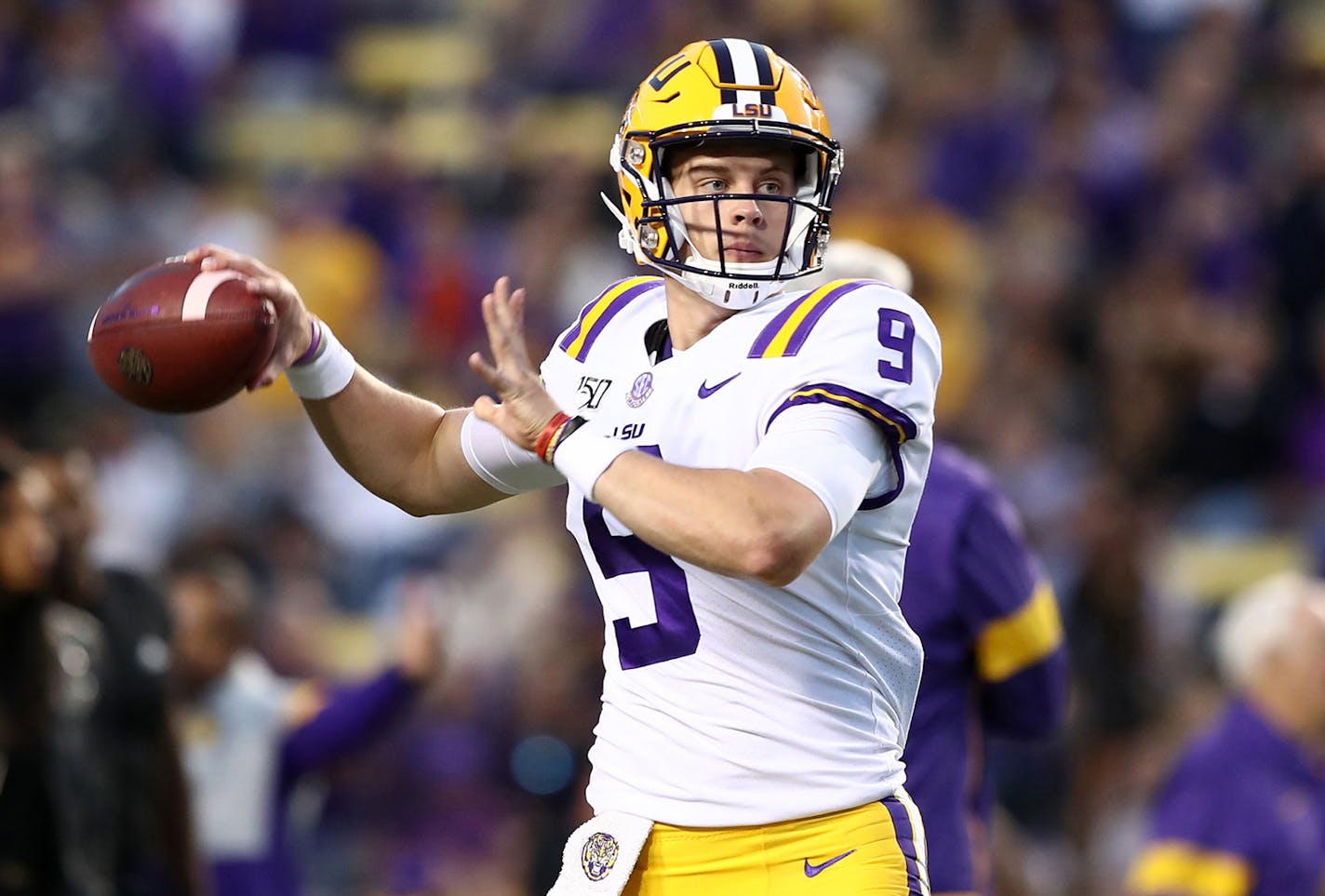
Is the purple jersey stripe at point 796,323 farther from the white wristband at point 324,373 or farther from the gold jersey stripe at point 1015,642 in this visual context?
the gold jersey stripe at point 1015,642

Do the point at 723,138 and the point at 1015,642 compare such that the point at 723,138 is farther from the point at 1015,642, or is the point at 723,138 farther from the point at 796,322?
the point at 1015,642

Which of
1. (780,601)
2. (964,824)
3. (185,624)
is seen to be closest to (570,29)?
(185,624)

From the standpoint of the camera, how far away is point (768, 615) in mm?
2879

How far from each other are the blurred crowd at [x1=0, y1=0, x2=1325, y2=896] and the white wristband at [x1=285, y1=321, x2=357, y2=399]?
142 inches

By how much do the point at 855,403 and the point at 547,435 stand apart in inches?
18.1

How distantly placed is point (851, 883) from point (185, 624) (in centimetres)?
345

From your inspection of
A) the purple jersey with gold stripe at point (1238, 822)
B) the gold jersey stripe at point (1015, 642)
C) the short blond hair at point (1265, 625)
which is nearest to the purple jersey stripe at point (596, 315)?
the gold jersey stripe at point (1015, 642)

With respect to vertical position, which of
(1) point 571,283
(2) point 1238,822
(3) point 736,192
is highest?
(1) point 571,283

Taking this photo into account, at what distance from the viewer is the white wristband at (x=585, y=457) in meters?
2.76

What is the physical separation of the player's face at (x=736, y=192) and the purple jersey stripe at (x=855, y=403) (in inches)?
14.0

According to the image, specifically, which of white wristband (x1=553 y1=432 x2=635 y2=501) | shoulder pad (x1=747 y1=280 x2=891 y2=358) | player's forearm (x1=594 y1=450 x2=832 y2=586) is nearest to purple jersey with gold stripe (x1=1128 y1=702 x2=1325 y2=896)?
shoulder pad (x1=747 y1=280 x2=891 y2=358)

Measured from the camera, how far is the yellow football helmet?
10.2ft

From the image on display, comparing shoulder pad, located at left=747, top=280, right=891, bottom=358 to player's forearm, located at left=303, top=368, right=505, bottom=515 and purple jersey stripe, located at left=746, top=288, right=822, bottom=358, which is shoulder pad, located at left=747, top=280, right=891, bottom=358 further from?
player's forearm, located at left=303, top=368, right=505, bottom=515

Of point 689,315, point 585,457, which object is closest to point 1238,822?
point 689,315
